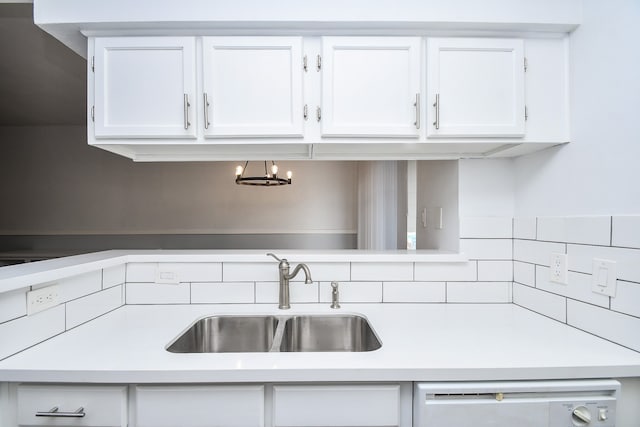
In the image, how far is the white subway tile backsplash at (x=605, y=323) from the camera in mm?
950

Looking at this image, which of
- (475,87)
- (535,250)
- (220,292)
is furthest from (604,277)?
(220,292)

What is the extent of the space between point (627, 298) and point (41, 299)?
1864mm

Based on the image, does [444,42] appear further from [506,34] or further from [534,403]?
[534,403]

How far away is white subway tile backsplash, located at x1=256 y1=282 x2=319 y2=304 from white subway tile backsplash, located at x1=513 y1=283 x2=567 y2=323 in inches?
36.5

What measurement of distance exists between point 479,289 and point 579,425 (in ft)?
2.10

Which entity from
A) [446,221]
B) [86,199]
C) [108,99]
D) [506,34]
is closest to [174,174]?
[86,199]

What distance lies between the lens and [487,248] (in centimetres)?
147

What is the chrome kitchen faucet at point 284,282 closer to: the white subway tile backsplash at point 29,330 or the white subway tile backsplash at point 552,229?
the white subway tile backsplash at point 29,330

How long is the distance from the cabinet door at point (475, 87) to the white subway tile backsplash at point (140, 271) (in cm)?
135

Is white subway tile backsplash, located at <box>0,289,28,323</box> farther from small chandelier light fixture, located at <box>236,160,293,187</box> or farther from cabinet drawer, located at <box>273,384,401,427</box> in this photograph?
small chandelier light fixture, located at <box>236,160,293,187</box>

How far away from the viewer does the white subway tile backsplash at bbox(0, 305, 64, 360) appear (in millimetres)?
904

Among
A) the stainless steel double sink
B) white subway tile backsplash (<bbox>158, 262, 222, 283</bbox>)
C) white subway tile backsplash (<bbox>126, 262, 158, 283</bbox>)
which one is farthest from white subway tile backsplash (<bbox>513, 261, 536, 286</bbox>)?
white subway tile backsplash (<bbox>126, 262, 158, 283</bbox>)

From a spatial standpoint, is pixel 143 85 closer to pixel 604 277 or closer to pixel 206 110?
pixel 206 110

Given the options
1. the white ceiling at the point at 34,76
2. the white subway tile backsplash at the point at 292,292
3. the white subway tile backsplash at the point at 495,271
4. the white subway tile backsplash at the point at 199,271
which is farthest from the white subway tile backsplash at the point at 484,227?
the white ceiling at the point at 34,76
